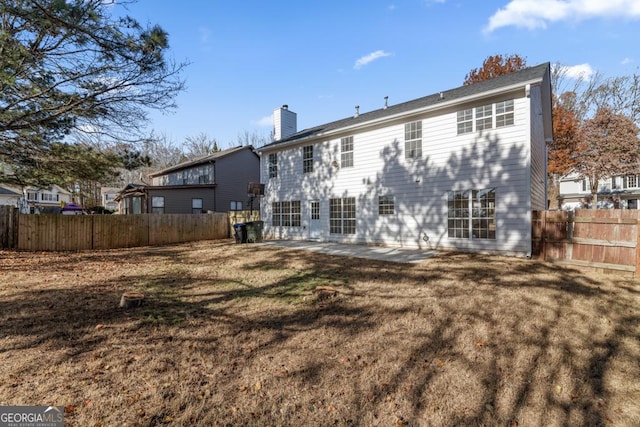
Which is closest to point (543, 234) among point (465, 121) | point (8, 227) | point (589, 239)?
point (589, 239)

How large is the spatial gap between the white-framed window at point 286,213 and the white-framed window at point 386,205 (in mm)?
4686

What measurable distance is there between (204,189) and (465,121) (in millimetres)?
18155

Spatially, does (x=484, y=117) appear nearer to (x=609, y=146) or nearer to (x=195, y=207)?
(x=195, y=207)

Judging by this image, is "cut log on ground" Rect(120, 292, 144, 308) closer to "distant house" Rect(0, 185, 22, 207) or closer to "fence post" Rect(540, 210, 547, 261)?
"fence post" Rect(540, 210, 547, 261)

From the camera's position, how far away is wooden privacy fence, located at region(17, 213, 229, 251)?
465 inches

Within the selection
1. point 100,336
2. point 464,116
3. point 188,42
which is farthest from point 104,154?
point 464,116

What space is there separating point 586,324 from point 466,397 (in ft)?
9.90

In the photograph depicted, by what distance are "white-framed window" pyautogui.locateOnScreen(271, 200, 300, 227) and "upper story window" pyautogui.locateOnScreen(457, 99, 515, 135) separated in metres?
8.38

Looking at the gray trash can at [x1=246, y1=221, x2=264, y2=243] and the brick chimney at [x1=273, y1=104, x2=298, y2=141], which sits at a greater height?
the brick chimney at [x1=273, y1=104, x2=298, y2=141]

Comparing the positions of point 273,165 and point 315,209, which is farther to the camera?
point 273,165

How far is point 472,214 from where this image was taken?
9.97 m

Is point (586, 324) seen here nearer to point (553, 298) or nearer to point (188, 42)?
point (553, 298)

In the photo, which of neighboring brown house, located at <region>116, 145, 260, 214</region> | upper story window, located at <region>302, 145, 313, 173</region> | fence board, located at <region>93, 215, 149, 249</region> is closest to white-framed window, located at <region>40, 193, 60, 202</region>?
neighboring brown house, located at <region>116, 145, 260, 214</region>

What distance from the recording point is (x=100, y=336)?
3852 mm
